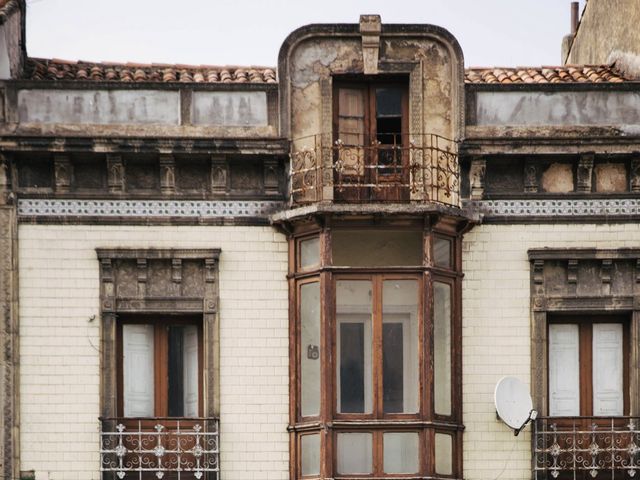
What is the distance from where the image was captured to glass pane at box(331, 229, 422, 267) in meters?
27.6

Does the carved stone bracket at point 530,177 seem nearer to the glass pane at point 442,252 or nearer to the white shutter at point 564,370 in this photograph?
the glass pane at point 442,252

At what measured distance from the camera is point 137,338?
92.1 ft

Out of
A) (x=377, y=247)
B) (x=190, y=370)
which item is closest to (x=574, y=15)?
(x=377, y=247)

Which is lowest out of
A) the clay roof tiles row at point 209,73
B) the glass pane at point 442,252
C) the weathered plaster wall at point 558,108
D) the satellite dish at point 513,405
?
the satellite dish at point 513,405

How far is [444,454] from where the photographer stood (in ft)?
89.5

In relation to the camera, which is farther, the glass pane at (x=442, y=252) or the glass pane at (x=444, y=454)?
the glass pane at (x=442, y=252)

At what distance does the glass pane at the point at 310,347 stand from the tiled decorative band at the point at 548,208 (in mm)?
2745

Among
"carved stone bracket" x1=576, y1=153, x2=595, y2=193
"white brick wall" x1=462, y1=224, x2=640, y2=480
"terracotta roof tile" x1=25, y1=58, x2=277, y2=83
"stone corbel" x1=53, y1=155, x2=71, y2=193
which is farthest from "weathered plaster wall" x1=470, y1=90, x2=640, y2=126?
"stone corbel" x1=53, y1=155, x2=71, y2=193

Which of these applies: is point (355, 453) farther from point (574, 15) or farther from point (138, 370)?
point (574, 15)

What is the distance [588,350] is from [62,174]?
26.4 feet

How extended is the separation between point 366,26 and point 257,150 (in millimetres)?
2431

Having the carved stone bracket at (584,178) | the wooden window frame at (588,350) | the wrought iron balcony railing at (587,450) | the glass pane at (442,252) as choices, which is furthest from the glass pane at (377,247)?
the wrought iron balcony railing at (587,450)

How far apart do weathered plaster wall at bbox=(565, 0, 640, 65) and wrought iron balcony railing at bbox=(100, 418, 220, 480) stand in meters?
9.08

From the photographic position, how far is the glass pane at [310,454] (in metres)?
27.1
